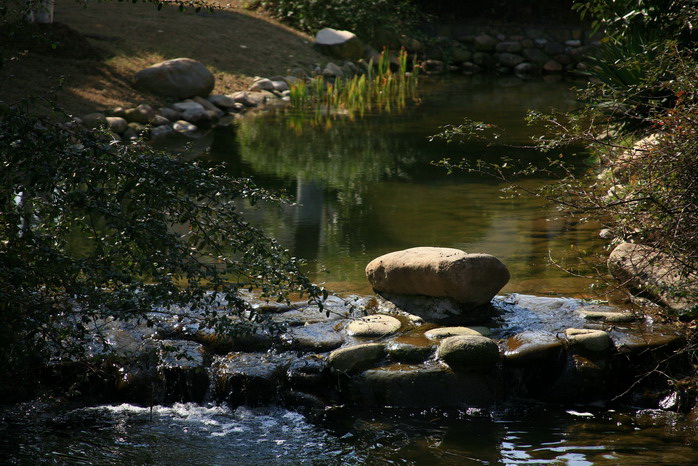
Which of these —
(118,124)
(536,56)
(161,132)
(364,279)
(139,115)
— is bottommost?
(364,279)

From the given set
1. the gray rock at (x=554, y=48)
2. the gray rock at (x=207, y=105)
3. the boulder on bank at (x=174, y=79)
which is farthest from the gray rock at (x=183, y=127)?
the gray rock at (x=554, y=48)

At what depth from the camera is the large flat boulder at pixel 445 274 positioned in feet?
20.9

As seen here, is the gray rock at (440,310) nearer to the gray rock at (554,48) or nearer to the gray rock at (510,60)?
the gray rock at (510,60)

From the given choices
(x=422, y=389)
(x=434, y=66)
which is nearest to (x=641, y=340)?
(x=422, y=389)

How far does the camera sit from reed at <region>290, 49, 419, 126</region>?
16.4 m

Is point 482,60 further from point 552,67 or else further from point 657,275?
point 657,275

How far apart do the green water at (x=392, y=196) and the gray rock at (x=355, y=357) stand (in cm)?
139

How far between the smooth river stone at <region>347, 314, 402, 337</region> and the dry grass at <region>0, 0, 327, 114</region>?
8877 mm

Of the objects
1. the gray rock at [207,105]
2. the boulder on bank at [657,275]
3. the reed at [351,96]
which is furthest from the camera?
the reed at [351,96]

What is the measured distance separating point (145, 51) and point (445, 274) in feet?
41.5

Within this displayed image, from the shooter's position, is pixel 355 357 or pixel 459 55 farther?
pixel 459 55

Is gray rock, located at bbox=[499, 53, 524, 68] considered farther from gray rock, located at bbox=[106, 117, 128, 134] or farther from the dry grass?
gray rock, located at bbox=[106, 117, 128, 134]

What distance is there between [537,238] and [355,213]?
218 cm

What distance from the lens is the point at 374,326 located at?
20.6 feet
